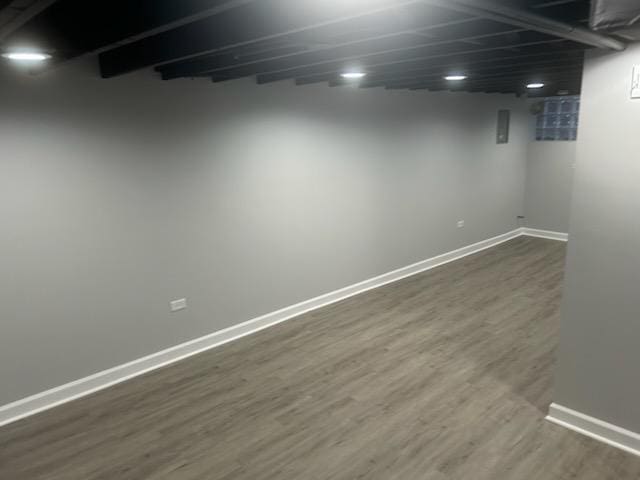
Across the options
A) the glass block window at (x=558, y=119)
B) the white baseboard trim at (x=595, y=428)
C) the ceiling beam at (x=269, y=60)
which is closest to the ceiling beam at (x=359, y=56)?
the ceiling beam at (x=269, y=60)

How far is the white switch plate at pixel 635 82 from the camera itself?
257 centimetres

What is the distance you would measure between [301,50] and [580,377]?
2693mm

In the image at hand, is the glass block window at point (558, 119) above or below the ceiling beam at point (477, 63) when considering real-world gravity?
below

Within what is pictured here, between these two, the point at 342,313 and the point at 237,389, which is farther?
the point at 342,313

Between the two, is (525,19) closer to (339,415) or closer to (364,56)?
(364,56)

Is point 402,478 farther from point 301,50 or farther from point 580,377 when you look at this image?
point 301,50

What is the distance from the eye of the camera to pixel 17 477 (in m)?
2.71

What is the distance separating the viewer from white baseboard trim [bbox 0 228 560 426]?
329 centimetres

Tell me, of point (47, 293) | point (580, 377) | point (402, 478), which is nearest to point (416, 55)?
point (580, 377)

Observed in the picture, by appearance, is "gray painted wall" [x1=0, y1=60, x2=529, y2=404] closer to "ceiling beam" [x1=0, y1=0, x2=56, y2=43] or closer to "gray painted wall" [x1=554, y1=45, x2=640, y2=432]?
"ceiling beam" [x1=0, y1=0, x2=56, y2=43]

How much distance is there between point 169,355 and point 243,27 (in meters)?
2.82

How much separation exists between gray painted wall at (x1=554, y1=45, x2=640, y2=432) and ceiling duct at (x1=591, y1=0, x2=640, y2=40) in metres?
0.26

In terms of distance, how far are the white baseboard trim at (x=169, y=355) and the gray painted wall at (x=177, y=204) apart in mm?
65

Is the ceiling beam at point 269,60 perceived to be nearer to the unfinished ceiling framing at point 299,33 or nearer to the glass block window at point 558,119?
the unfinished ceiling framing at point 299,33
